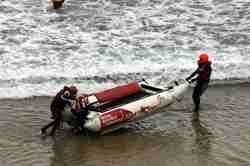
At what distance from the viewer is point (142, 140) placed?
10133mm

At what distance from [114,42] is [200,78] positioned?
5.69 m

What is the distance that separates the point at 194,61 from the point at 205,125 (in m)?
4.77

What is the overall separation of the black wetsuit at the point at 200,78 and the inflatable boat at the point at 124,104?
337 mm

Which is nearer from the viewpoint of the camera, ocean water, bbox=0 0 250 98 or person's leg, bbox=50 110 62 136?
person's leg, bbox=50 110 62 136

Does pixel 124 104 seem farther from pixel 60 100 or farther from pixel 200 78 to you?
pixel 200 78

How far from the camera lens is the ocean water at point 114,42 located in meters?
14.0

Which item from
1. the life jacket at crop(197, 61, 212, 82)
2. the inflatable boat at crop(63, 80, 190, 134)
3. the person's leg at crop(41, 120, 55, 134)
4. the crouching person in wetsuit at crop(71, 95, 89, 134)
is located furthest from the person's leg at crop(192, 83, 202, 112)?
the person's leg at crop(41, 120, 55, 134)

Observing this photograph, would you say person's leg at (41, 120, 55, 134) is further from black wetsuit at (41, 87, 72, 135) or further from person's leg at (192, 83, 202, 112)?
person's leg at (192, 83, 202, 112)

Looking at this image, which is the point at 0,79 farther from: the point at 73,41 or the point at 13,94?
the point at 73,41

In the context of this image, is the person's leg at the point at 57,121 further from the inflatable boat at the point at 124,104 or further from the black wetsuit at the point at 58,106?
the inflatable boat at the point at 124,104

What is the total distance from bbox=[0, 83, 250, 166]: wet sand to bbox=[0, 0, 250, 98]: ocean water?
1245 mm

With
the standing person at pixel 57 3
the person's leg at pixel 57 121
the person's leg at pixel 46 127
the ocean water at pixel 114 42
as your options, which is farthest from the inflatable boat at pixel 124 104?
the standing person at pixel 57 3

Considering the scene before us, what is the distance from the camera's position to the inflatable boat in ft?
32.7

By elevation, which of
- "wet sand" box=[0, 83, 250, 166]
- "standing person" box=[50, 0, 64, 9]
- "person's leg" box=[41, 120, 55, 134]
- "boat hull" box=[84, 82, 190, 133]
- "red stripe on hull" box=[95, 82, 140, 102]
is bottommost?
"wet sand" box=[0, 83, 250, 166]
